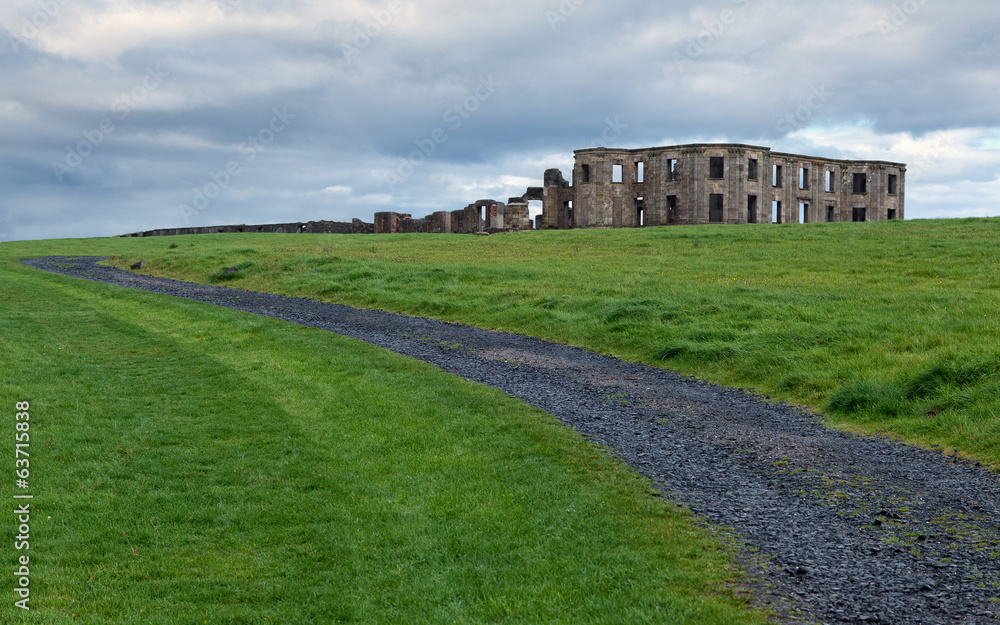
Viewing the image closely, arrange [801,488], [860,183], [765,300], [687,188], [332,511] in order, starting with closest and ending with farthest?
[332,511], [801,488], [765,300], [687,188], [860,183]

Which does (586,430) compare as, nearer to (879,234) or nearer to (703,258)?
(703,258)

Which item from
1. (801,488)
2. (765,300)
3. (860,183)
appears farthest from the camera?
(860,183)

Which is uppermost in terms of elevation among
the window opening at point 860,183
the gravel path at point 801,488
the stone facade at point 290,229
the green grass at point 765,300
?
the window opening at point 860,183

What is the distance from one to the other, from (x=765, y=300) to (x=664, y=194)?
53.2 metres

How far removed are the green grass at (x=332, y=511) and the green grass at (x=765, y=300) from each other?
5156mm

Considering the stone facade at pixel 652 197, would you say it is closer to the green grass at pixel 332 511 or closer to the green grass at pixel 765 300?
the green grass at pixel 765 300

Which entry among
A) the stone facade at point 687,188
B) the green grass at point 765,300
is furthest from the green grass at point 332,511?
the stone facade at point 687,188

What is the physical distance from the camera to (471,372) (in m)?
14.5

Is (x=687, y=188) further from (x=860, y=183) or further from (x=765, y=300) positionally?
(x=765, y=300)

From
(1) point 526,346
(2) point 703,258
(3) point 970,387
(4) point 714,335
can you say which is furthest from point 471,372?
(2) point 703,258

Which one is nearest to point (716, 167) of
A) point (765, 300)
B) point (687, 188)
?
point (687, 188)

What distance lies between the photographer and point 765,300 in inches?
810

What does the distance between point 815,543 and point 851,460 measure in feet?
9.95

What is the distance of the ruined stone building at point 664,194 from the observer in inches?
2753
